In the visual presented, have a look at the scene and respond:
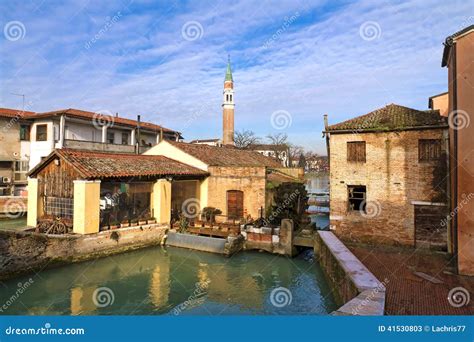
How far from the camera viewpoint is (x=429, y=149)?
12227 millimetres

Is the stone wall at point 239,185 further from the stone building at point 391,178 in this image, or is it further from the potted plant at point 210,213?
the stone building at point 391,178

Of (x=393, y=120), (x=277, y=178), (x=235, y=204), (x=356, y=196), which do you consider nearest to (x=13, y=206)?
(x=235, y=204)

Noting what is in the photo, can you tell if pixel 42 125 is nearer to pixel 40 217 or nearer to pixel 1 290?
pixel 40 217

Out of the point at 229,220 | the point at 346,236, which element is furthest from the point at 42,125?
the point at 346,236

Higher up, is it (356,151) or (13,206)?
(356,151)

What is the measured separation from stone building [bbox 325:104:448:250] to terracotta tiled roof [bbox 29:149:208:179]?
345 inches

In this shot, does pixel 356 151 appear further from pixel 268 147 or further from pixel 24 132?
pixel 268 147

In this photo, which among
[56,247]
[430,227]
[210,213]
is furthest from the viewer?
[210,213]

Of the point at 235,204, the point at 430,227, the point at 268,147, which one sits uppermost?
Answer: the point at 268,147

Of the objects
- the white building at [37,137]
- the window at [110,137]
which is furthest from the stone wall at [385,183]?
the window at [110,137]

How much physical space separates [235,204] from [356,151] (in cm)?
781

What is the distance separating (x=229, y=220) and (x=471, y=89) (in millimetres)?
13002

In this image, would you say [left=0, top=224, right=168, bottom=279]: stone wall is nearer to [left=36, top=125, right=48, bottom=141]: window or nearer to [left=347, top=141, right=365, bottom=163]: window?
[left=347, top=141, right=365, bottom=163]: window

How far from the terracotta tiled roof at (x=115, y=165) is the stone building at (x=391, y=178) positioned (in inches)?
345
